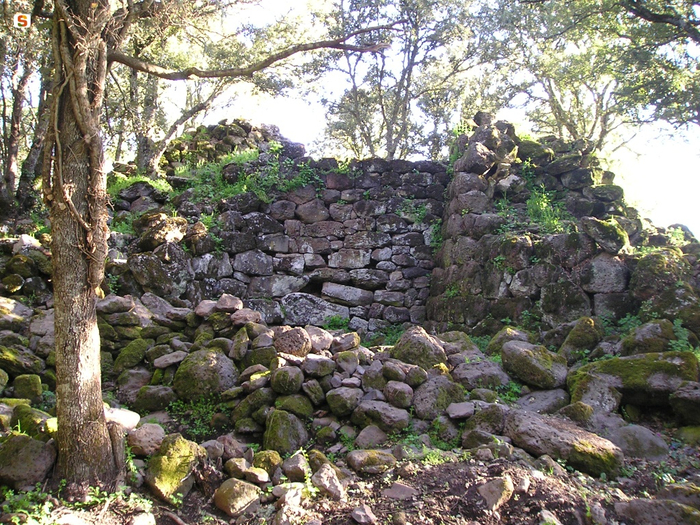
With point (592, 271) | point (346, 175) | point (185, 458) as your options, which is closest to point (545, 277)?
point (592, 271)

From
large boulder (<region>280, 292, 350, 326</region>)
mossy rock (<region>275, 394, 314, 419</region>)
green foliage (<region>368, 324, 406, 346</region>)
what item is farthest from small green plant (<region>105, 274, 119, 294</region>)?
green foliage (<region>368, 324, 406, 346</region>)

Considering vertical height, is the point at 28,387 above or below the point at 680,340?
below

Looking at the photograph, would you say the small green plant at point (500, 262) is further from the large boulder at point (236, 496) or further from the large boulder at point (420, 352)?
the large boulder at point (236, 496)

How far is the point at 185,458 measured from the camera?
3.61 metres

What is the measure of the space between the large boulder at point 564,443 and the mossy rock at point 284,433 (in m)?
1.81

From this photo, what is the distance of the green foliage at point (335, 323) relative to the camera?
337 inches

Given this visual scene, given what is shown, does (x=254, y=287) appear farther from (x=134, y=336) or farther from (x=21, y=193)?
(x=21, y=193)

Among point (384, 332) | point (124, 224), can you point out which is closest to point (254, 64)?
point (124, 224)

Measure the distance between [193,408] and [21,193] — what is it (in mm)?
7259

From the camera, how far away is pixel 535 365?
514 cm

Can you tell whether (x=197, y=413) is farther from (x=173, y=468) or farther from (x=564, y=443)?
(x=564, y=443)

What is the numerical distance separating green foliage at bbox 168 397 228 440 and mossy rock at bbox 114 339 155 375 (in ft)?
2.77

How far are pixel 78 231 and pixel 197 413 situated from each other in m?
2.33

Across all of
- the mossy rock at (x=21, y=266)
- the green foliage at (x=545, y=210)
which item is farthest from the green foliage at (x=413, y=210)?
the mossy rock at (x=21, y=266)
